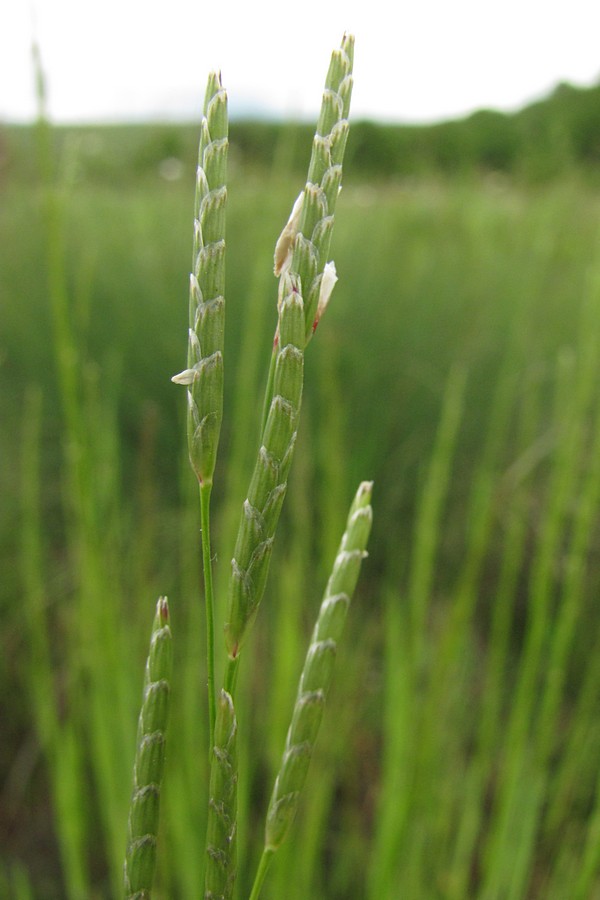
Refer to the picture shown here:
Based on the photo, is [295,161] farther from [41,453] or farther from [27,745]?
[27,745]

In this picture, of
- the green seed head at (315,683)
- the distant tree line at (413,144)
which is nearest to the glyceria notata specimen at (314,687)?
the green seed head at (315,683)

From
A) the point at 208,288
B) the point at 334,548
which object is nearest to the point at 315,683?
the point at 208,288

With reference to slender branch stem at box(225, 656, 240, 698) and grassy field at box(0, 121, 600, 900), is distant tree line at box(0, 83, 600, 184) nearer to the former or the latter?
grassy field at box(0, 121, 600, 900)

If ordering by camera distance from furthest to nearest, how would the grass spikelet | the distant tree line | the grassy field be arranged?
the distant tree line
the grassy field
the grass spikelet

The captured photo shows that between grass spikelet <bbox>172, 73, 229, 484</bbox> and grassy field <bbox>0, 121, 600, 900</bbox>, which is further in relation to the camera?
grassy field <bbox>0, 121, 600, 900</bbox>

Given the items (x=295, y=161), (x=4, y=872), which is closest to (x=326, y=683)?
(x=4, y=872)

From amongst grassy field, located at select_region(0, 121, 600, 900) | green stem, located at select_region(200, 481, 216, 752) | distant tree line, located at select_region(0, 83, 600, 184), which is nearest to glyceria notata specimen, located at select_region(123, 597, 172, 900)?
green stem, located at select_region(200, 481, 216, 752)
